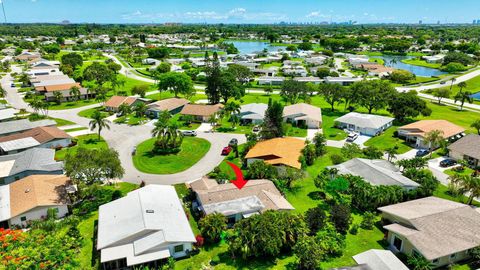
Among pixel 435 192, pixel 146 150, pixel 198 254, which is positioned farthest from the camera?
pixel 146 150

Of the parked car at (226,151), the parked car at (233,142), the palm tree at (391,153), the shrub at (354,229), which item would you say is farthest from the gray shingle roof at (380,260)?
the parked car at (233,142)

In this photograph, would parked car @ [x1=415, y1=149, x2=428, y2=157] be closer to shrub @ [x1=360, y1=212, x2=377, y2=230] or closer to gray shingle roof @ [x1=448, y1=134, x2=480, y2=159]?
gray shingle roof @ [x1=448, y1=134, x2=480, y2=159]

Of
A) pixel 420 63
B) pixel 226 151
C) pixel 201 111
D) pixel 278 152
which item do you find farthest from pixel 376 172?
pixel 420 63

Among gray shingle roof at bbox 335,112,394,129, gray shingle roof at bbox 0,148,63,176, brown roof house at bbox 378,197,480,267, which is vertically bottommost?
brown roof house at bbox 378,197,480,267

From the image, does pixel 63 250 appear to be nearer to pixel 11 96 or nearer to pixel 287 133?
pixel 287 133

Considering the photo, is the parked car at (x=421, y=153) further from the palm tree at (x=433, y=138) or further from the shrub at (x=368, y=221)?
the shrub at (x=368, y=221)

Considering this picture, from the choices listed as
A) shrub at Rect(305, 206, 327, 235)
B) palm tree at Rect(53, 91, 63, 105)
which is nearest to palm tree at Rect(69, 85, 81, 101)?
palm tree at Rect(53, 91, 63, 105)

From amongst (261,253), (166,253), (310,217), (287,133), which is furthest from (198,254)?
(287,133)
